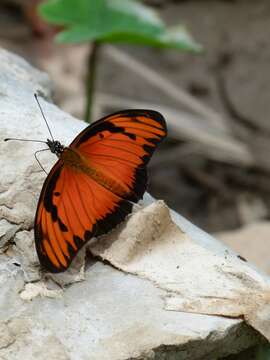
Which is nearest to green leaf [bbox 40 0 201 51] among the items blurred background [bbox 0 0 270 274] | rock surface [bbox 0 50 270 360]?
blurred background [bbox 0 0 270 274]

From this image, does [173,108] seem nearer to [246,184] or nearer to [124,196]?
[246,184]

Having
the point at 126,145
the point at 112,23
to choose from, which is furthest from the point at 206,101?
the point at 126,145

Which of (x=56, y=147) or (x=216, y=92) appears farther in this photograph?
(x=216, y=92)

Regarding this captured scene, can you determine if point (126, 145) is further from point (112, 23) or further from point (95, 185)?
point (112, 23)

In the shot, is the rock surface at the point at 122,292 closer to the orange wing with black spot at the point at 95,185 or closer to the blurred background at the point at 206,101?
the orange wing with black spot at the point at 95,185

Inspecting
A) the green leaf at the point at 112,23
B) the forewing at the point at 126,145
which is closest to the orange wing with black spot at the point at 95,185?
the forewing at the point at 126,145

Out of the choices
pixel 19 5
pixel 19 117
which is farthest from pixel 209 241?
pixel 19 5
